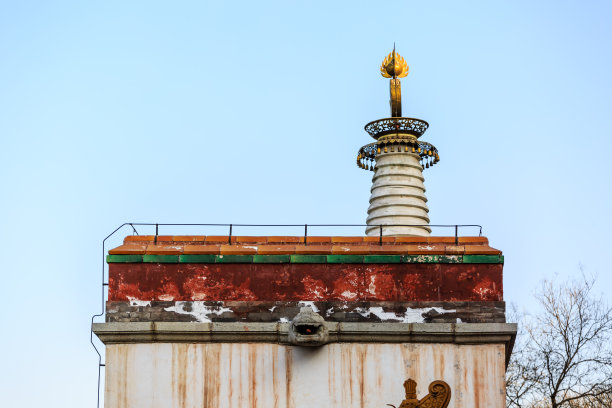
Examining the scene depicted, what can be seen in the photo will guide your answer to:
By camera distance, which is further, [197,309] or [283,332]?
[197,309]

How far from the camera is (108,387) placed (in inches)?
834

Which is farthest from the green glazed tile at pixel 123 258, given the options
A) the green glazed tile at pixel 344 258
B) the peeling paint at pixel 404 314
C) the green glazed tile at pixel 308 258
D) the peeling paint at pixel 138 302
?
the peeling paint at pixel 404 314

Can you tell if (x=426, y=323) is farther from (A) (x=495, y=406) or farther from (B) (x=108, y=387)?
(B) (x=108, y=387)

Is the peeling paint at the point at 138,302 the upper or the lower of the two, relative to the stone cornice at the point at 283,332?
upper

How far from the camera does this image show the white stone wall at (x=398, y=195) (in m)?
30.3

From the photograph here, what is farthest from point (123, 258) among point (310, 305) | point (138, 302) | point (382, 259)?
point (382, 259)

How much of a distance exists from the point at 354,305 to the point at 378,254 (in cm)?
107


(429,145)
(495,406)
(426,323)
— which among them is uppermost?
(429,145)

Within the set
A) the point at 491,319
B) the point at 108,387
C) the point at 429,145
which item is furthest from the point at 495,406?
the point at 429,145

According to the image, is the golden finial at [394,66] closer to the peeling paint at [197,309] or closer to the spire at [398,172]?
the spire at [398,172]

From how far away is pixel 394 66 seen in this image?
33125 millimetres

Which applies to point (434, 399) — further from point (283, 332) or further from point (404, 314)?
point (283, 332)

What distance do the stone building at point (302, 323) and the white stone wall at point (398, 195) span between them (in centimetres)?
794

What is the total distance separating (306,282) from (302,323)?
1157 millimetres
